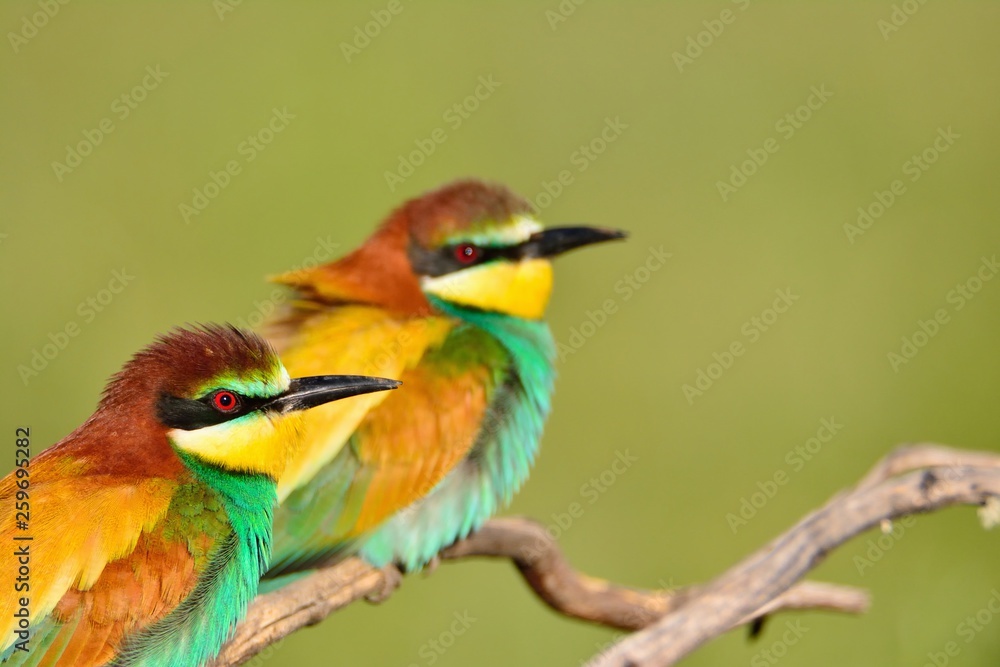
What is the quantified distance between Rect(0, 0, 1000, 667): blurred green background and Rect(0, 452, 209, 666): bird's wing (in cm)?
144

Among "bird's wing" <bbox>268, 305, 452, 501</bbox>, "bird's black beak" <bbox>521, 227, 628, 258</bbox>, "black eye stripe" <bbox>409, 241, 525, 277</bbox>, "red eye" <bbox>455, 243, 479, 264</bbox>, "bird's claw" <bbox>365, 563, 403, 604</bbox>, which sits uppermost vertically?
"bird's black beak" <bbox>521, 227, 628, 258</bbox>

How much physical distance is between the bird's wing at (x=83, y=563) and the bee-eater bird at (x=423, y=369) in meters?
0.43

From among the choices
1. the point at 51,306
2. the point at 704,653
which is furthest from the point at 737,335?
the point at 51,306

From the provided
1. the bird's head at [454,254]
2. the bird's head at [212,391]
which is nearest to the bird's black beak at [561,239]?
the bird's head at [454,254]

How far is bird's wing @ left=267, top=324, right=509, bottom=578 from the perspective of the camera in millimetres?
2010

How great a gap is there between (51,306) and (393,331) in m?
1.31

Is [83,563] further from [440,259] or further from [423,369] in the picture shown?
[440,259]

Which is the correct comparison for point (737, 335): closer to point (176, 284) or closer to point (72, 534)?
point (176, 284)

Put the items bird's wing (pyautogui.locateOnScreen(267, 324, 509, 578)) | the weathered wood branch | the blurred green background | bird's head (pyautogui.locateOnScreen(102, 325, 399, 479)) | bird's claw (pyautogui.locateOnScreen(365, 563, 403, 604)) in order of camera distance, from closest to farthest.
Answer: bird's head (pyautogui.locateOnScreen(102, 325, 399, 479)), the weathered wood branch, bird's wing (pyautogui.locateOnScreen(267, 324, 509, 578)), bird's claw (pyautogui.locateOnScreen(365, 563, 403, 604)), the blurred green background

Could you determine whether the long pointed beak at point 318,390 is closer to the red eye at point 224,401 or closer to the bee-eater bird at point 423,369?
the red eye at point 224,401

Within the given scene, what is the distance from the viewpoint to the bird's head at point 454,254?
7.48 ft

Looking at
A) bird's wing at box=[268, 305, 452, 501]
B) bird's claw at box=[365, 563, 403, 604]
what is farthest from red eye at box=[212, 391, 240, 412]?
bird's claw at box=[365, 563, 403, 604]

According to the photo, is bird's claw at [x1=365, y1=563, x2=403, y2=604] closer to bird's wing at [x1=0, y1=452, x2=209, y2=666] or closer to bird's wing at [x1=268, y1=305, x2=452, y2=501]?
bird's wing at [x1=268, y1=305, x2=452, y2=501]

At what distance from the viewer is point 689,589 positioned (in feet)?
7.45
